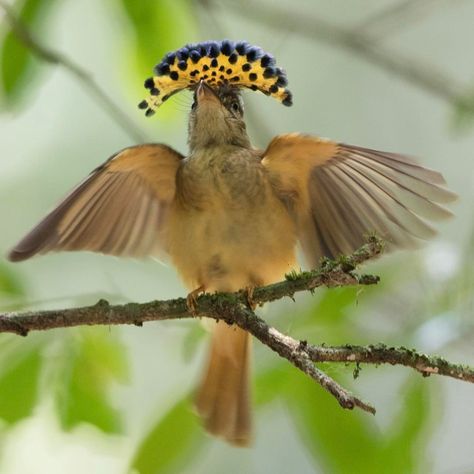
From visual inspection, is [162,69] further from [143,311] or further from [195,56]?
[143,311]

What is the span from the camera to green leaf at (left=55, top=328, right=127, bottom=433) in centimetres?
239

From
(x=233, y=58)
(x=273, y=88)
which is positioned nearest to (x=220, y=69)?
(x=233, y=58)

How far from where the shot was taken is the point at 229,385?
10.1 feet

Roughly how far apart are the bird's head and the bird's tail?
593 millimetres

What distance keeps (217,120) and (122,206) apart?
0.41m

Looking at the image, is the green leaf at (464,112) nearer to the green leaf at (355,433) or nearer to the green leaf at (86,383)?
the green leaf at (355,433)

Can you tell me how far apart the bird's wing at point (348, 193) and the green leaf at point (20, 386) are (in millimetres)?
947

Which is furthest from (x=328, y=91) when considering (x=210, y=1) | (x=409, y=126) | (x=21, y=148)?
(x=210, y=1)

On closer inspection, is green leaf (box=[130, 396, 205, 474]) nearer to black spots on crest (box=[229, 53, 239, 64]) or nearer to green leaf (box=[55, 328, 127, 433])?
green leaf (box=[55, 328, 127, 433])

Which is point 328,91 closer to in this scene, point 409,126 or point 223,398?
point 409,126

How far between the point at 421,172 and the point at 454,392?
264 cm

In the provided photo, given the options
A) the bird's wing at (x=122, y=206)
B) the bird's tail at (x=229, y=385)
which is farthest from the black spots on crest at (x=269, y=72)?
the bird's tail at (x=229, y=385)

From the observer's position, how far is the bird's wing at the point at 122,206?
2758 mm

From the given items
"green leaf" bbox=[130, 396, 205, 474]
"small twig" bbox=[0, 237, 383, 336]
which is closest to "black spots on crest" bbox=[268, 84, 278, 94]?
"small twig" bbox=[0, 237, 383, 336]
